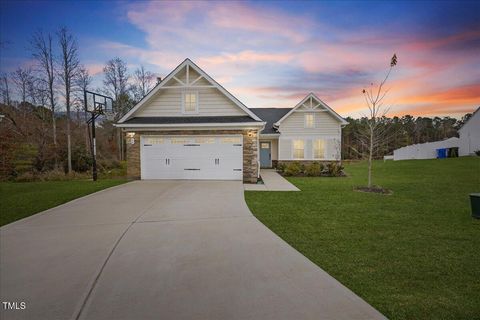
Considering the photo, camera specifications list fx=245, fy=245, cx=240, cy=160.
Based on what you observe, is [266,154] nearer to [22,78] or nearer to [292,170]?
[292,170]

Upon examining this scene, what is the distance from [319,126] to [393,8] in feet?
30.7

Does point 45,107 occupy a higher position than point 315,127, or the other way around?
point 45,107

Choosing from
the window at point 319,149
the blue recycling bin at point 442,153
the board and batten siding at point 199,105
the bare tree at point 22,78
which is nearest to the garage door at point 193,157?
the board and batten siding at point 199,105

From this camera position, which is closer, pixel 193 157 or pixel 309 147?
pixel 193 157

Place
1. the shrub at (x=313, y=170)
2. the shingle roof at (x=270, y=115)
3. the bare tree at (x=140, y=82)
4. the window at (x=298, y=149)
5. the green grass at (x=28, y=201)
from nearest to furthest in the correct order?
the green grass at (x=28, y=201)
the shrub at (x=313, y=170)
the window at (x=298, y=149)
the shingle roof at (x=270, y=115)
the bare tree at (x=140, y=82)

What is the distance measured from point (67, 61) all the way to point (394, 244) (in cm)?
2488

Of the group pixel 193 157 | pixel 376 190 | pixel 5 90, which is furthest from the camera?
pixel 5 90

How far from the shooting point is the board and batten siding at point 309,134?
1977cm

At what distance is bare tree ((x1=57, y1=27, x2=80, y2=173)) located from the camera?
19656mm

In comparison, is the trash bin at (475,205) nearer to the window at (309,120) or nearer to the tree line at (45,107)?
the window at (309,120)

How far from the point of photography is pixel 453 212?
7098 millimetres

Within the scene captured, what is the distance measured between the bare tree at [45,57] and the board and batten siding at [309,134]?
58.9 feet

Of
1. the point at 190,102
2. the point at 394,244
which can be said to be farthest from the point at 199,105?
the point at 394,244

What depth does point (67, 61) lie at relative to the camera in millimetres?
20016
